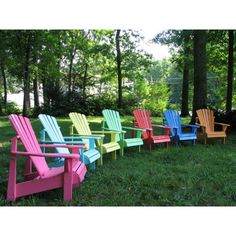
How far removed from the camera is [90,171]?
197 inches

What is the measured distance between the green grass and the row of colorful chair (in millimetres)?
187

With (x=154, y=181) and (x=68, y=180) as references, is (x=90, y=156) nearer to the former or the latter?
(x=154, y=181)

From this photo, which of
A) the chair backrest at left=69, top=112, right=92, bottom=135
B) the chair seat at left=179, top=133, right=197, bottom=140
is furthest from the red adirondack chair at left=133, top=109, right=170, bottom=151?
the chair backrest at left=69, top=112, right=92, bottom=135

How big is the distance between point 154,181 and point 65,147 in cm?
126

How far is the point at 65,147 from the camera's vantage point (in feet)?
13.4

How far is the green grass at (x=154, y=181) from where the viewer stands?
370 centimetres

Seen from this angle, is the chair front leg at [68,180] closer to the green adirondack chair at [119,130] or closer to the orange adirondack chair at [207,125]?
the green adirondack chair at [119,130]

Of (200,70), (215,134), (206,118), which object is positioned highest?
(200,70)

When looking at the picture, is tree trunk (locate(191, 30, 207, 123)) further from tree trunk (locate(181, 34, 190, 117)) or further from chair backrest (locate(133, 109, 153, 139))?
tree trunk (locate(181, 34, 190, 117))

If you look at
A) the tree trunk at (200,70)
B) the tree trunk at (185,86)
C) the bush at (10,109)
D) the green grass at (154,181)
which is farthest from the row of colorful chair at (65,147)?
the bush at (10,109)

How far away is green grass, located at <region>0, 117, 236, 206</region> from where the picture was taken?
370cm

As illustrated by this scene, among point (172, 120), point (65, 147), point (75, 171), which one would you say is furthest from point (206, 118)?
point (75, 171)
